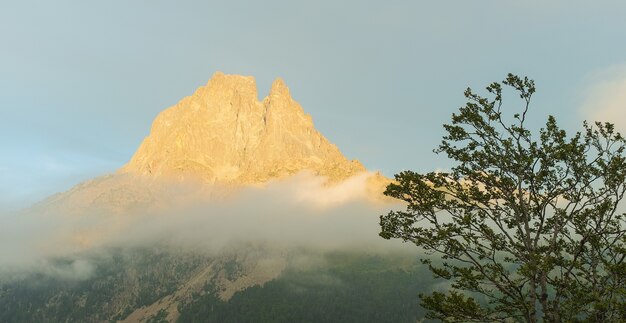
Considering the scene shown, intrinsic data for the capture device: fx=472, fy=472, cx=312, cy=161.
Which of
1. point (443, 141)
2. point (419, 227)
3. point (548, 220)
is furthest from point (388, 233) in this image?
point (548, 220)

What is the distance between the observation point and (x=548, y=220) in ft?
70.7

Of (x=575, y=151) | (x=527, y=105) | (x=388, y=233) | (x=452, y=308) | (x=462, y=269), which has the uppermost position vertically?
(x=527, y=105)

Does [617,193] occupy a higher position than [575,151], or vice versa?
[575,151]

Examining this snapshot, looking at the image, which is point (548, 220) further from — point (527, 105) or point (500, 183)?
point (527, 105)

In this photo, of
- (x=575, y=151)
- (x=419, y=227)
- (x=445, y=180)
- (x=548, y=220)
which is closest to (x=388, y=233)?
(x=419, y=227)

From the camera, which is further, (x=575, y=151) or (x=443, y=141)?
(x=443, y=141)

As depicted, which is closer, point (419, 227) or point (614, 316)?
point (614, 316)

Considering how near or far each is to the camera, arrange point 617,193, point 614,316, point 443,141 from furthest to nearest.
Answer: point 443,141, point 617,193, point 614,316

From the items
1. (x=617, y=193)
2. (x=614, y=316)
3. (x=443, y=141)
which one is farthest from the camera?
(x=443, y=141)

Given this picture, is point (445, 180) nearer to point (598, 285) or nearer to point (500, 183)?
point (500, 183)

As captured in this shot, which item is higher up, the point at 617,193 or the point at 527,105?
the point at 527,105

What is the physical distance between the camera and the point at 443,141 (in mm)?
21984

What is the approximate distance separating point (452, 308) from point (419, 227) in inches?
143

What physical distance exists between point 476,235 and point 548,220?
4045mm
